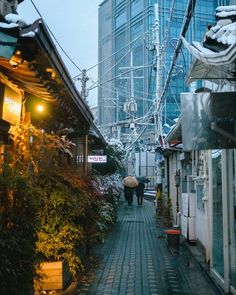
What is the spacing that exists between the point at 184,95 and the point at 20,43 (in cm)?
241

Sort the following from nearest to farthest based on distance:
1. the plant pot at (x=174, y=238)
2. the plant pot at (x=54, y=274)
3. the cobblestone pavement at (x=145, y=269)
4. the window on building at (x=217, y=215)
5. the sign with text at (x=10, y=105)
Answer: the sign with text at (x=10, y=105) → the plant pot at (x=54, y=274) → the cobblestone pavement at (x=145, y=269) → the window on building at (x=217, y=215) → the plant pot at (x=174, y=238)

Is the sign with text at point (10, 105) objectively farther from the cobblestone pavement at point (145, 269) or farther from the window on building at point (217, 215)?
the window on building at point (217, 215)

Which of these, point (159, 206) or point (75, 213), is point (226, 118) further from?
point (159, 206)

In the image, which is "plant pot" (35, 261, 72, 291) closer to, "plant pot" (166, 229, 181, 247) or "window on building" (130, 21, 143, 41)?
"plant pot" (166, 229, 181, 247)

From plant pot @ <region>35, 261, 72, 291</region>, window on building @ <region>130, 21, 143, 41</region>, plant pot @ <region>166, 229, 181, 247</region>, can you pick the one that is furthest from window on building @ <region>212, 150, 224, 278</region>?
window on building @ <region>130, 21, 143, 41</region>

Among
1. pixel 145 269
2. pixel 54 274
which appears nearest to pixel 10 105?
pixel 54 274

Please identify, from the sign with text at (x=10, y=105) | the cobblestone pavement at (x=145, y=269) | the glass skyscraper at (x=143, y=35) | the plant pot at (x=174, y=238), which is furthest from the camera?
the glass skyscraper at (x=143, y=35)

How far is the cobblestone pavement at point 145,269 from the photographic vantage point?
28.2 ft

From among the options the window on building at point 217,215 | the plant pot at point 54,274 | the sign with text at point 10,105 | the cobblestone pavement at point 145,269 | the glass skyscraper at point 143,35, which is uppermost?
the glass skyscraper at point 143,35

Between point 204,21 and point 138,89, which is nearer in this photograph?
point 204,21

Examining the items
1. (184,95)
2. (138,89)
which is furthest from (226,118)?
(138,89)

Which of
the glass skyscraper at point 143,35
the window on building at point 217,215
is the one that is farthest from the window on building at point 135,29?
the window on building at point 217,215

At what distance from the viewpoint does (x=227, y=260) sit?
308 inches

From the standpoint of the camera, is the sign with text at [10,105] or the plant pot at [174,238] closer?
the sign with text at [10,105]
